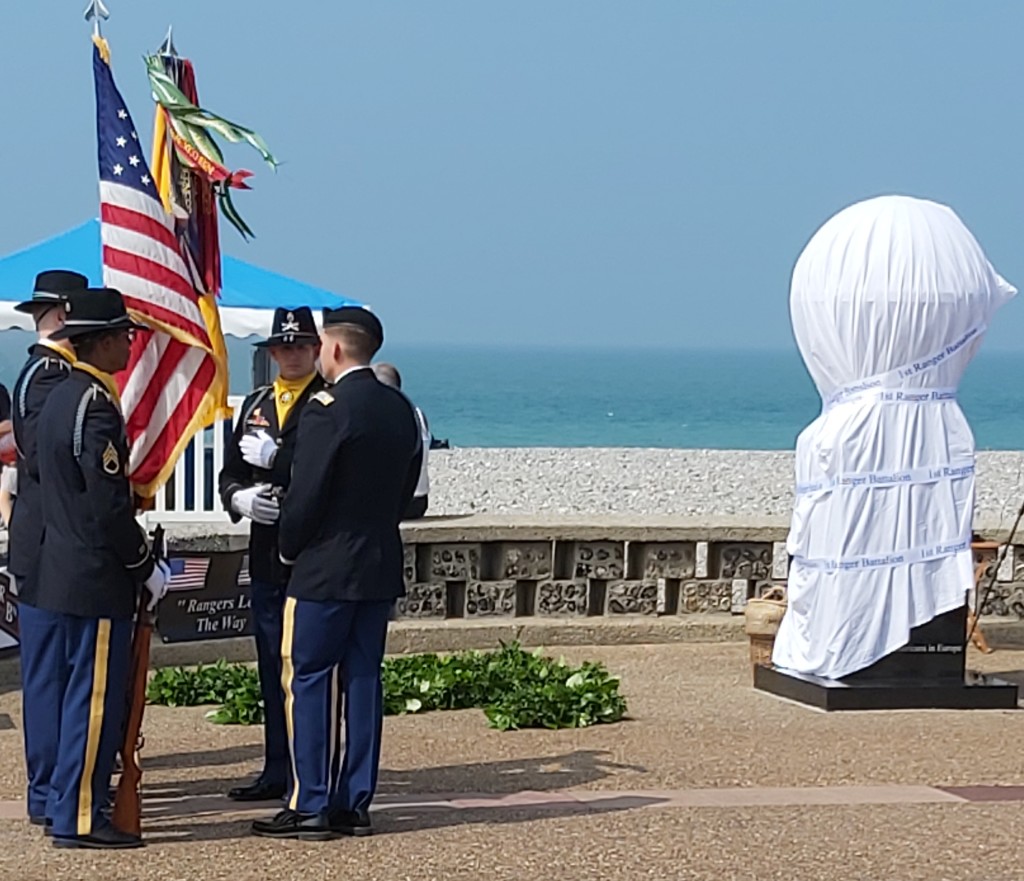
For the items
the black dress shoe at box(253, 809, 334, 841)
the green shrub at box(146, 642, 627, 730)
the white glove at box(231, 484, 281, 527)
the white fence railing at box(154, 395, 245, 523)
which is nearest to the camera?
the black dress shoe at box(253, 809, 334, 841)

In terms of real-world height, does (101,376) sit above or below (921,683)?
above

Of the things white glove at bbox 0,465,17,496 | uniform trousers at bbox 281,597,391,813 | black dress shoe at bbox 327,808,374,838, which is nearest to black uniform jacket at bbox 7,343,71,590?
uniform trousers at bbox 281,597,391,813

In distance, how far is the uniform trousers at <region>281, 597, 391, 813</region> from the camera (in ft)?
24.4

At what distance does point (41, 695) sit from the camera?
743 cm

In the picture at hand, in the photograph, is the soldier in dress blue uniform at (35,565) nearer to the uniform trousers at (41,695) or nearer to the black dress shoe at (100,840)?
the uniform trousers at (41,695)

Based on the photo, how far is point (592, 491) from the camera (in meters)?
32.9

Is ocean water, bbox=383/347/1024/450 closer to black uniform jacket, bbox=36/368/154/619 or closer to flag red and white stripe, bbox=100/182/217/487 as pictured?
flag red and white stripe, bbox=100/182/217/487

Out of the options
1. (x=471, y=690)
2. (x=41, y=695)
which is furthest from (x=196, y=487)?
(x=41, y=695)

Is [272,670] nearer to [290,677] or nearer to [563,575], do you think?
[290,677]

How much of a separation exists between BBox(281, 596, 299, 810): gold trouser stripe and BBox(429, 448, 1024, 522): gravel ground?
18.6 meters

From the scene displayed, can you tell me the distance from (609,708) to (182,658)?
2.74 meters

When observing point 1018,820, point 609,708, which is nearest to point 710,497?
point 609,708

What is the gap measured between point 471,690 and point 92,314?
13.5 ft

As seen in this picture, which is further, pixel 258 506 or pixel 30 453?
pixel 258 506
